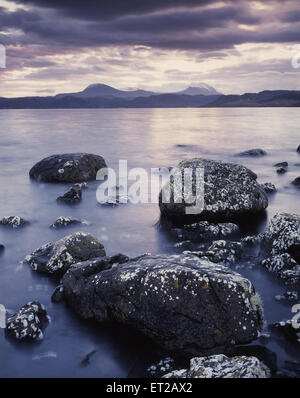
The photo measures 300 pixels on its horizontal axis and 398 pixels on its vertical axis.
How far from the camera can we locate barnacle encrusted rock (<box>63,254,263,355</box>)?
22.5ft

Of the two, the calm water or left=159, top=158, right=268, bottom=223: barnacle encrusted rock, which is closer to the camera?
the calm water

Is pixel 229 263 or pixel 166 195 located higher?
pixel 166 195

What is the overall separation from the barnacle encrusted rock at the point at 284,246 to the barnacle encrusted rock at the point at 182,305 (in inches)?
93.5

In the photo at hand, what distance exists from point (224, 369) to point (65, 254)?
5.04m

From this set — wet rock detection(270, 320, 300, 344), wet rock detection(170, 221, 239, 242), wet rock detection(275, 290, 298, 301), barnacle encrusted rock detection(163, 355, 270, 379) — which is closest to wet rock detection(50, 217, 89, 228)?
wet rock detection(170, 221, 239, 242)

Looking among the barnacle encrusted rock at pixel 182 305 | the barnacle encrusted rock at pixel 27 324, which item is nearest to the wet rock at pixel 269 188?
the barnacle encrusted rock at pixel 182 305

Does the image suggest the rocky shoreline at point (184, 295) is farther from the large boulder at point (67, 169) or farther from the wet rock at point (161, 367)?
the large boulder at point (67, 169)

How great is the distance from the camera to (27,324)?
23.5 ft

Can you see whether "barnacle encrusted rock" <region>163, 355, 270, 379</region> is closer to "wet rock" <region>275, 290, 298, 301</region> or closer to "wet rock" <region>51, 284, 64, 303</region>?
"wet rock" <region>275, 290, 298, 301</region>

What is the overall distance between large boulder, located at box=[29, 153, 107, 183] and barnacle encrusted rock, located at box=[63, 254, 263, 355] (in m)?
12.5
